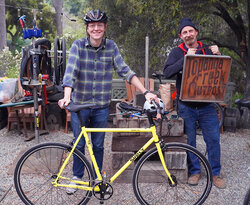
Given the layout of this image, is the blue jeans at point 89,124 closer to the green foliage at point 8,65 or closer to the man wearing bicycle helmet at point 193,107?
the man wearing bicycle helmet at point 193,107

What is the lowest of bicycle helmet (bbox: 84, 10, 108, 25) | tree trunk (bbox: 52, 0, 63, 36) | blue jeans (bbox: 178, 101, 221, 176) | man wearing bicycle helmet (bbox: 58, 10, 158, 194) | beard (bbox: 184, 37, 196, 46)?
blue jeans (bbox: 178, 101, 221, 176)

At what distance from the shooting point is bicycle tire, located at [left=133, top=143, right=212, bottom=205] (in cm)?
297

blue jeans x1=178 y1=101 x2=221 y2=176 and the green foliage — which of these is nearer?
blue jeans x1=178 y1=101 x2=221 y2=176

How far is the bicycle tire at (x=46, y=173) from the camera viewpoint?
9.72ft

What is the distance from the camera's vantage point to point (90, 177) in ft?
10.00

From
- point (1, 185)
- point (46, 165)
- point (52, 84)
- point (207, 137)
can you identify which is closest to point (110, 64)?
point (46, 165)

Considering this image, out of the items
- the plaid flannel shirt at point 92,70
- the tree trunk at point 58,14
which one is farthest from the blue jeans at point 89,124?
the tree trunk at point 58,14

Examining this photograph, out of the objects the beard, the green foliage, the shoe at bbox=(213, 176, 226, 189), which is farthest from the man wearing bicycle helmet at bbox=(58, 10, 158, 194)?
the green foliage

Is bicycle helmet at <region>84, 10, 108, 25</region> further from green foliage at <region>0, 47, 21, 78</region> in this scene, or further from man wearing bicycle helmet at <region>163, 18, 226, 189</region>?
green foliage at <region>0, 47, 21, 78</region>

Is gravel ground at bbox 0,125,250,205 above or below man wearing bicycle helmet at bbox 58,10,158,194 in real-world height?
below

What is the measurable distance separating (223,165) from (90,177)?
272 centimetres

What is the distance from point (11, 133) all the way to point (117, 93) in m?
2.83

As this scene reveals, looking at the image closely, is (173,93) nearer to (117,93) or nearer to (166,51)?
(117,93)

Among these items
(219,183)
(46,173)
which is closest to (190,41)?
(219,183)
